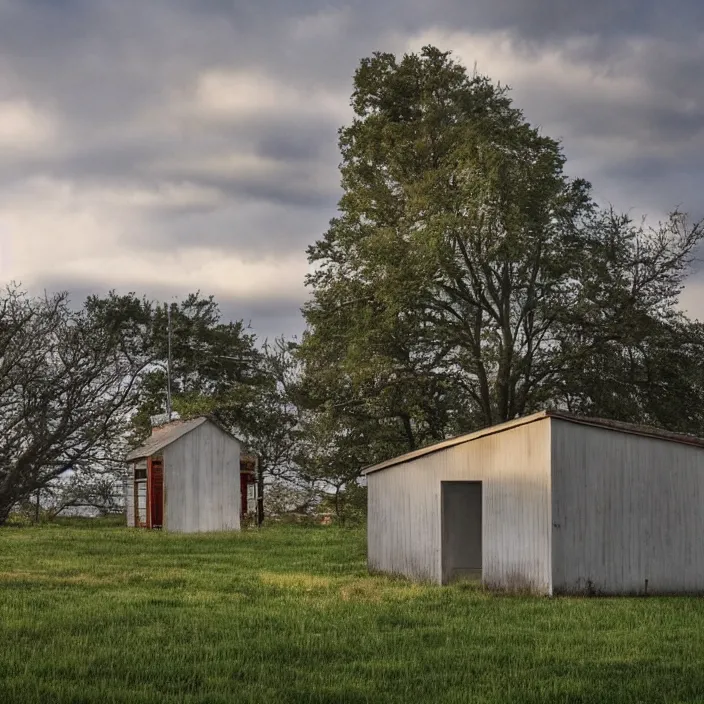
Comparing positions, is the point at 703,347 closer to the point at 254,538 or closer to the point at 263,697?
the point at 254,538

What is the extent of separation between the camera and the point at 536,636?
45.6ft

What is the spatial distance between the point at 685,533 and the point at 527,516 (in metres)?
3.08

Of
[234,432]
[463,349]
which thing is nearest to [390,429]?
[463,349]

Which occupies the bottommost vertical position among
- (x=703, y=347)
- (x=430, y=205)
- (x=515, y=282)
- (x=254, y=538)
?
(x=254, y=538)

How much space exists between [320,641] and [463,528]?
34.3 ft


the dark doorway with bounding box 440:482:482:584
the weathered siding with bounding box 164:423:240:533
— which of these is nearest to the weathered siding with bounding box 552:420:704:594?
the dark doorway with bounding box 440:482:482:584

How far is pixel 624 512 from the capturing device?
64.4 feet

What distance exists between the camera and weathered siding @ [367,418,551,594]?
19281 millimetres

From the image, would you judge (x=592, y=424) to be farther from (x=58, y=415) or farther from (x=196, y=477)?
(x=196, y=477)

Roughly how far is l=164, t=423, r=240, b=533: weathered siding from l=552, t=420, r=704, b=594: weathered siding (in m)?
23.9

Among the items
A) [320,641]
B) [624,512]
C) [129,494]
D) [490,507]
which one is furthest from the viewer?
[129,494]

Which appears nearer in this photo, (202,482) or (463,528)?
(463,528)

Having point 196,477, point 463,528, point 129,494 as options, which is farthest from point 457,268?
point 129,494

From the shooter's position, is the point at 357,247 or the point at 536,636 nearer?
the point at 536,636
